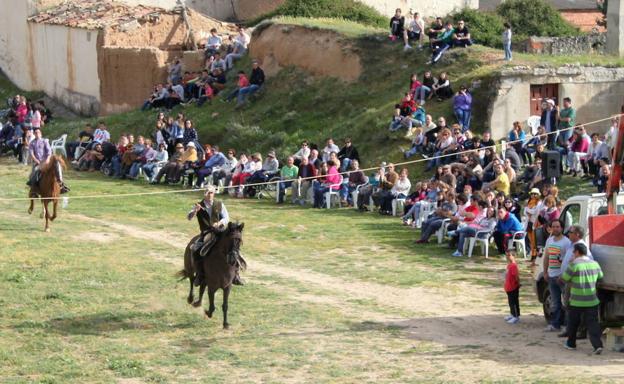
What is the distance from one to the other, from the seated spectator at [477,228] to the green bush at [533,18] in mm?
31002

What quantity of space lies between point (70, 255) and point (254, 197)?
371 inches

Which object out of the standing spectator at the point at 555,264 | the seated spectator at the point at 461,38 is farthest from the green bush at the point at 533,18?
the standing spectator at the point at 555,264

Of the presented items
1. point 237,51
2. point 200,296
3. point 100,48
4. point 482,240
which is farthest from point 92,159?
point 200,296

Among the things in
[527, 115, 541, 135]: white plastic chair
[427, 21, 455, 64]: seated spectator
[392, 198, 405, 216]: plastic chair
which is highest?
[427, 21, 455, 64]: seated spectator

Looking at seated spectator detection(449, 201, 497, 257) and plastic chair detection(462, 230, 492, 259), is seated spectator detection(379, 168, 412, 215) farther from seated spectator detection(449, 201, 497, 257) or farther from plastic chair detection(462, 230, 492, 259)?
plastic chair detection(462, 230, 492, 259)

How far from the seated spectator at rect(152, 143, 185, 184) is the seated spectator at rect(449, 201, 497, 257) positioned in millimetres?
11268

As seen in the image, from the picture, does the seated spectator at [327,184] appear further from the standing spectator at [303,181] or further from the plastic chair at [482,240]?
the plastic chair at [482,240]

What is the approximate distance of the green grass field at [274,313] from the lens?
17.5 m

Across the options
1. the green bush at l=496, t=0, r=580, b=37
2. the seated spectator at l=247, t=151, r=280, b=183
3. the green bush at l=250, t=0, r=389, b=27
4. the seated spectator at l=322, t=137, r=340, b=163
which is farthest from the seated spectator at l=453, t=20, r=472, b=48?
the green bush at l=496, t=0, r=580, b=37

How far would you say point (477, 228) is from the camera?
2573cm

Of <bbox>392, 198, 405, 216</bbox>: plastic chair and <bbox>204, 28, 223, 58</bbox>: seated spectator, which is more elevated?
<bbox>204, 28, 223, 58</bbox>: seated spectator

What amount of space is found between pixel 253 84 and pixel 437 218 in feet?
48.9

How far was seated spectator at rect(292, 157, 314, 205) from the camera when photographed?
3256 cm

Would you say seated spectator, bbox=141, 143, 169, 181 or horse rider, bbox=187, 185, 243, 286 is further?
seated spectator, bbox=141, 143, 169, 181
